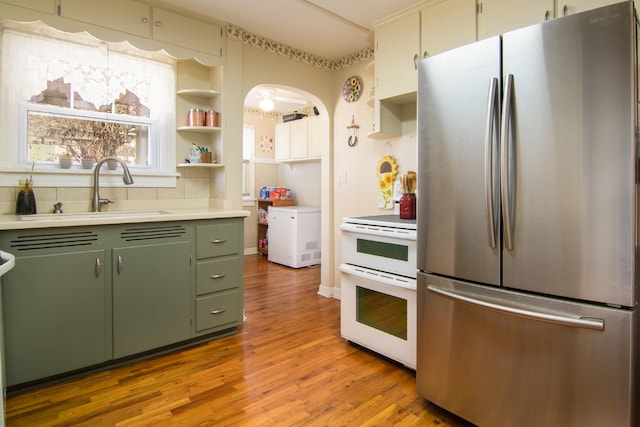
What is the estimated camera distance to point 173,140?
3.01 metres

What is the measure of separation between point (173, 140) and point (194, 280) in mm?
1232

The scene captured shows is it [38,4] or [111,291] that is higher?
[38,4]

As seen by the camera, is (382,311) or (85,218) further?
(382,311)

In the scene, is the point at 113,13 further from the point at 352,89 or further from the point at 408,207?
the point at 408,207

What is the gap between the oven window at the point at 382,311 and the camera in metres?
2.19

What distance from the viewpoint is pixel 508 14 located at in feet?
6.79

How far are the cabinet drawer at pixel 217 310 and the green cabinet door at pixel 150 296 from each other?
94mm

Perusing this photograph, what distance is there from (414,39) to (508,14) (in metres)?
0.64

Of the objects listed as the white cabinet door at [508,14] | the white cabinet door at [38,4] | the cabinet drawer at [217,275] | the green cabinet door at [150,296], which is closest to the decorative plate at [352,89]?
the white cabinet door at [508,14]

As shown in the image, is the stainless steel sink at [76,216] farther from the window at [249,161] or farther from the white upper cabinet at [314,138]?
the window at [249,161]

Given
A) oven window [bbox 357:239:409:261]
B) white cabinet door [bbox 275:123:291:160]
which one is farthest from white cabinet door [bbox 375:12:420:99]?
white cabinet door [bbox 275:123:291:160]

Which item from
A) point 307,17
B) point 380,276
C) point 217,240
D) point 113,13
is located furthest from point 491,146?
point 113,13

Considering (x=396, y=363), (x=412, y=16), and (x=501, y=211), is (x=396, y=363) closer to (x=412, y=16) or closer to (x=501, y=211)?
(x=501, y=211)

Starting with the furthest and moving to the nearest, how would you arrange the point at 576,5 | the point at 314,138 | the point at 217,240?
1. the point at 314,138
2. the point at 217,240
3. the point at 576,5
